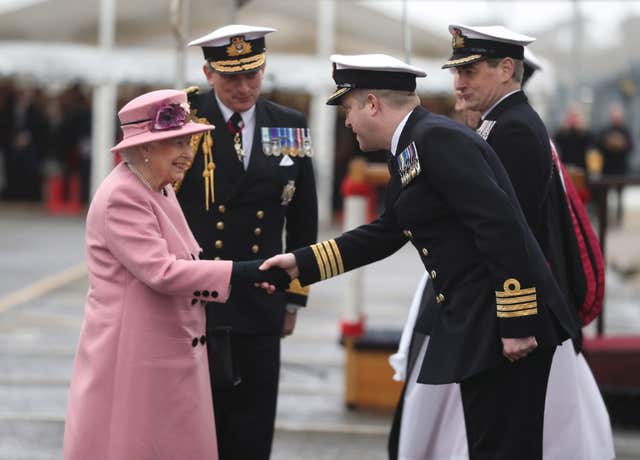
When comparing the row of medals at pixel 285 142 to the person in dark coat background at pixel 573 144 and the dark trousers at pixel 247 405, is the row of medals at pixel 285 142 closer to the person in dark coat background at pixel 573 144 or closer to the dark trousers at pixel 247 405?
the dark trousers at pixel 247 405

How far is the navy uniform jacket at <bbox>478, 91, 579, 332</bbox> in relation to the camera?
429cm

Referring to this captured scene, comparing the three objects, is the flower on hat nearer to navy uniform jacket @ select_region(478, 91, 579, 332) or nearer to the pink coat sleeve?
the pink coat sleeve

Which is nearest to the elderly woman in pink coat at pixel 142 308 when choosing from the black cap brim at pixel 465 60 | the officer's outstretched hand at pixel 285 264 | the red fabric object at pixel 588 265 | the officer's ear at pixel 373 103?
the officer's outstretched hand at pixel 285 264

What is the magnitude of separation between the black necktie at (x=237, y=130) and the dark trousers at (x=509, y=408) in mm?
1414

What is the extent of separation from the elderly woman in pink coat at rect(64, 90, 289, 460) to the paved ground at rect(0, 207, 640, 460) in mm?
2125

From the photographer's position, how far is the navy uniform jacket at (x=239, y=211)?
15.4ft

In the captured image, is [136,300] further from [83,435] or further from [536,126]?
Answer: [536,126]

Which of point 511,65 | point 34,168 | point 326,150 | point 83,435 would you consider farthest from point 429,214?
point 34,168

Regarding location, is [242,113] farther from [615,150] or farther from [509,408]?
[615,150]

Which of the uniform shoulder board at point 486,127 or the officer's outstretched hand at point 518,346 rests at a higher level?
the uniform shoulder board at point 486,127

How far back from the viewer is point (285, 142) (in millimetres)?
4840

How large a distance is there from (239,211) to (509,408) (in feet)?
4.66

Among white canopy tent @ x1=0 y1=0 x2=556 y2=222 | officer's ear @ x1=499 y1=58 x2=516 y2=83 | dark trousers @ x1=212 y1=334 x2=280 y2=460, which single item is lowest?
white canopy tent @ x1=0 y1=0 x2=556 y2=222

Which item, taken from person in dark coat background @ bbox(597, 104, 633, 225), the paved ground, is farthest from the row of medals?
person in dark coat background @ bbox(597, 104, 633, 225)
